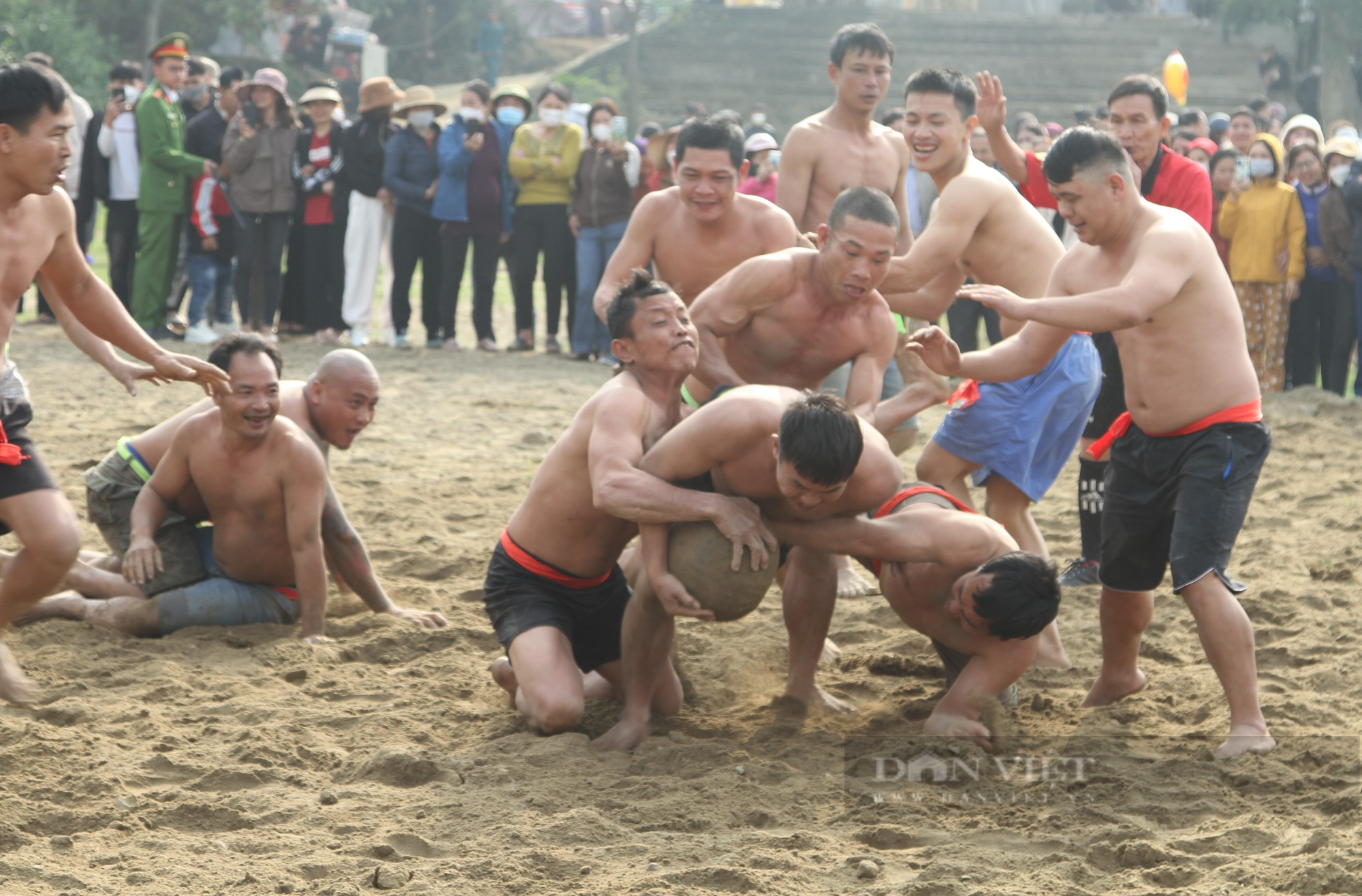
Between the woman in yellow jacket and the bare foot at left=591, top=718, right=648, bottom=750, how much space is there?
24.9ft

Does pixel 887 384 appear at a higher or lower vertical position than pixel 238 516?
higher

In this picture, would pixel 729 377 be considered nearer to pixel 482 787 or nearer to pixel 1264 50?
pixel 482 787

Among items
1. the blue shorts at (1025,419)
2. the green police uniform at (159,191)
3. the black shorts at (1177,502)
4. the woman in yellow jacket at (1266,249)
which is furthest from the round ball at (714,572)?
the green police uniform at (159,191)

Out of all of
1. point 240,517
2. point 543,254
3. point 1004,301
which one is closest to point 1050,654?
point 1004,301

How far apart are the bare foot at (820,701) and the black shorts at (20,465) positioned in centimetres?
233

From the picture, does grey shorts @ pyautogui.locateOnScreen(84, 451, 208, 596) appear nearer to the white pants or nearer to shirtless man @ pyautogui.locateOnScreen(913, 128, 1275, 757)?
shirtless man @ pyautogui.locateOnScreen(913, 128, 1275, 757)

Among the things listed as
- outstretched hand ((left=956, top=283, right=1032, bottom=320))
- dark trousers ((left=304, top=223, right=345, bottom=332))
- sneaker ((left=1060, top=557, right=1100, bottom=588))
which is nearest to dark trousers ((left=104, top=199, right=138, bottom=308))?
dark trousers ((left=304, top=223, right=345, bottom=332))

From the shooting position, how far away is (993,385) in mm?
4938

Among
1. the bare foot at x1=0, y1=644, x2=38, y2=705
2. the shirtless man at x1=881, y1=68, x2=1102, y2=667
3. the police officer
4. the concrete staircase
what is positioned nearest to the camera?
the bare foot at x1=0, y1=644, x2=38, y2=705

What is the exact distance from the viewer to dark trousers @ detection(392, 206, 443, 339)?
36.7 ft

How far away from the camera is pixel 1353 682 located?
4.51 meters

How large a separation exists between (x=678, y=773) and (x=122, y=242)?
9.00 metres

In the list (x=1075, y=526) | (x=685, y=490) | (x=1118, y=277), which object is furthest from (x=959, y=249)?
(x=1075, y=526)

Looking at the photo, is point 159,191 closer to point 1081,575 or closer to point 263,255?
point 263,255
